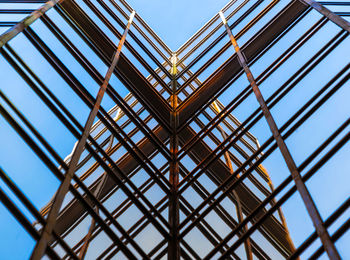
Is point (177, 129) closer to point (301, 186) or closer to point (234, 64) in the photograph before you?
point (234, 64)

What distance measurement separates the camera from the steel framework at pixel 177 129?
7410mm

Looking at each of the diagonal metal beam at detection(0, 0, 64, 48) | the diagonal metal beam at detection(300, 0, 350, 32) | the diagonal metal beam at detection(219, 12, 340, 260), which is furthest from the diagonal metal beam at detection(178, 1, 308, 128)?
the diagonal metal beam at detection(0, 0, 64, 48)

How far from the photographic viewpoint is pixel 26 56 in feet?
29.7

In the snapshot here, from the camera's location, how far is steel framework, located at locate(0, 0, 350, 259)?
7.41 m

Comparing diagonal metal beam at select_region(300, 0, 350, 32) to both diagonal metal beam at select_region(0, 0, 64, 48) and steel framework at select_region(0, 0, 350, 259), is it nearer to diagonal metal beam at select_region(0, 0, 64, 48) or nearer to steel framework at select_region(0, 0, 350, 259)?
steel framework at select_region(0, 0, 350, 259)

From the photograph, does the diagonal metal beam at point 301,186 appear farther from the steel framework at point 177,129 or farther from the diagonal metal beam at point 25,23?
the diagonal metal beam at point 25,23

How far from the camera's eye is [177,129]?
45.1 ft

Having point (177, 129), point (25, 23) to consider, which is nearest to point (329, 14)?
point (177, 129)

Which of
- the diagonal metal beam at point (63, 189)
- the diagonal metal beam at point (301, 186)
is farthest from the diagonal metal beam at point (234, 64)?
the diagonal metal beam at point (63, 189)

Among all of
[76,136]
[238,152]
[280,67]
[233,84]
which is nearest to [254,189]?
[238,152]

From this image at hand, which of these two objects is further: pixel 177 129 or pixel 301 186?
pixel 177 129

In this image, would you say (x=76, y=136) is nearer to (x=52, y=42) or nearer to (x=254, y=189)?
(x=52, y=42)

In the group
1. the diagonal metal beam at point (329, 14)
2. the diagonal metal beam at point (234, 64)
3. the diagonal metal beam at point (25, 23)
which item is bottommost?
the diagonal metal beam at point (329, 14)

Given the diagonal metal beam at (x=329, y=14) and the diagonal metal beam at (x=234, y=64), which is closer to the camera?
the diagonal metal beam at (x=329, y=14)
